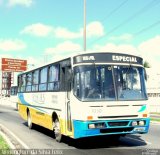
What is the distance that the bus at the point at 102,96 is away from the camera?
11688 millimetres

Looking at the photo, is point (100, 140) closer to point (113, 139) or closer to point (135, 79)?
point (113, 139)

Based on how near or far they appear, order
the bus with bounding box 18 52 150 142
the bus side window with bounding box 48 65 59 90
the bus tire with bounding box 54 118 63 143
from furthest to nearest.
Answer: the bus side window with bounding box 48 65 59 90
the bus tire with bounding box 54 118 63 143
the bus with bounding box 18 52 150 142

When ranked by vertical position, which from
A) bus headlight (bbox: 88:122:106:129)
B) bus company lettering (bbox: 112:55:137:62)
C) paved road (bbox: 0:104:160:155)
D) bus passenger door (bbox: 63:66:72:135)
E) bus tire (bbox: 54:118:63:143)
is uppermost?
bus company lettering (bbox: 112:55:137:62)

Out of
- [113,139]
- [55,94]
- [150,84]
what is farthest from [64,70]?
[150,84]

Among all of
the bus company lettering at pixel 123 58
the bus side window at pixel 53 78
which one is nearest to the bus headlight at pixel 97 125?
the bus company lettering at pixel 123 58

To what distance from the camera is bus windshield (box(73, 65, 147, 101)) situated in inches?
469

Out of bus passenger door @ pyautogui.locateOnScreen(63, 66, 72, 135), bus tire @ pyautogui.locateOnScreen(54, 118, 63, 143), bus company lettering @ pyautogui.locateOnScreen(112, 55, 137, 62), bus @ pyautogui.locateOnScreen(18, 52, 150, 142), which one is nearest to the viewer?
bus @ pyautogui.locateOnScreen(18, 52, 150, 142)

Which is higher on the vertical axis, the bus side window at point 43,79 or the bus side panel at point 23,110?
the bus side window at point 43,79

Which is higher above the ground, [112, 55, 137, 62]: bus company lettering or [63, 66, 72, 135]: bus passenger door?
[112, 55, 137, 62]: bus company lettering

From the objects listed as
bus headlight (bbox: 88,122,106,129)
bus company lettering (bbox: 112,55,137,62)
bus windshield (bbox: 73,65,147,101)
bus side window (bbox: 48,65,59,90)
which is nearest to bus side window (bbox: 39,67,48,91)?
bus side window (bbox: 48,65,59,90)

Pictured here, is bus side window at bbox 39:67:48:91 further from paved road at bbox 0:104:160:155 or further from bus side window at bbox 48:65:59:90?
paved road at bbox 0:104:160:155

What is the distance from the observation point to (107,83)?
12.1m

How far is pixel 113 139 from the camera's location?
47.0ft

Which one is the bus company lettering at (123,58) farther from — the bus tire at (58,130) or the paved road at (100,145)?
the bus tire at (58,130)
